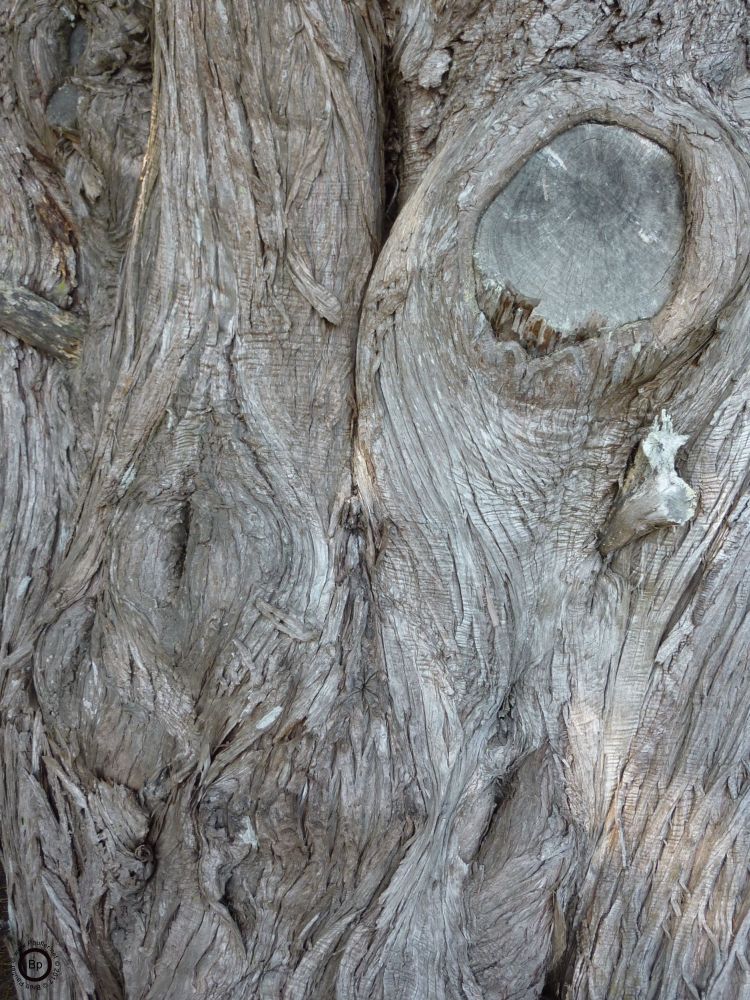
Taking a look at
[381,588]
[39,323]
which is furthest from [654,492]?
[39,323]

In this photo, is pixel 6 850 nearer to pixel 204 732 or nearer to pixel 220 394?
pixel 204 732

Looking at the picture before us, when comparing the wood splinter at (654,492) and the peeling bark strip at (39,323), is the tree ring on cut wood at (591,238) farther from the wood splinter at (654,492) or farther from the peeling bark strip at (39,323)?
the peeling bark strip at (39,323)

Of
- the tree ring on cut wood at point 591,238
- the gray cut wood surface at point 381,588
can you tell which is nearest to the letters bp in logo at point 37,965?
the gray cut wood surface at point 381,588

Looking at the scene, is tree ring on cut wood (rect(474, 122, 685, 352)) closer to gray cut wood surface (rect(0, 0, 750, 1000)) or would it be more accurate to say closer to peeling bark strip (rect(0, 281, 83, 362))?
gray cut wood surface (rect(0, 0, 750, 1000))

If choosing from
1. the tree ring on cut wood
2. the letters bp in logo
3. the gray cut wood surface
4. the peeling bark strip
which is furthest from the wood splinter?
the letters bp in logo

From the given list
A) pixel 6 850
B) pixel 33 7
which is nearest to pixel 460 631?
pixel 6 850

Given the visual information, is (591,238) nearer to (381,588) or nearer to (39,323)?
(381,588)
